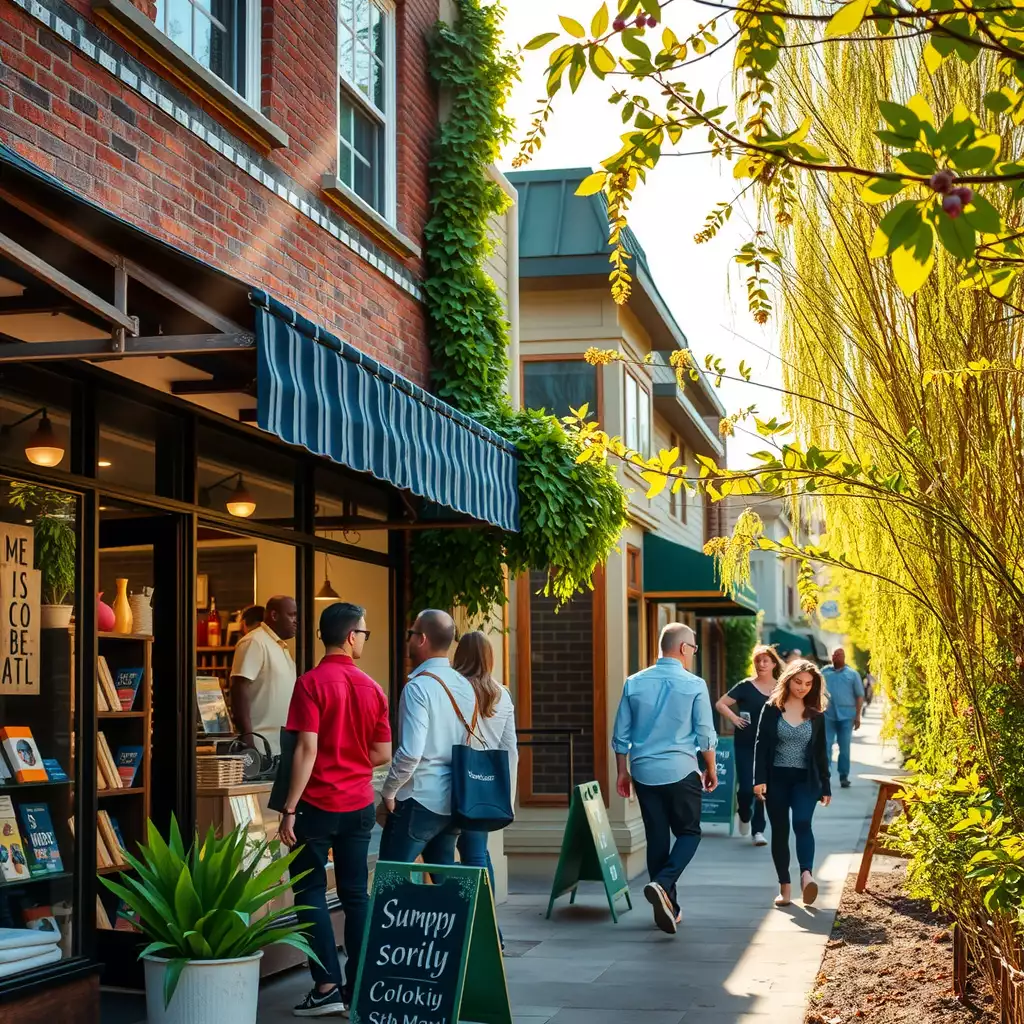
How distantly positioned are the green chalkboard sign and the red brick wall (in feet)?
10.7

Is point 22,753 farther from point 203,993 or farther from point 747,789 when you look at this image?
point 747,789

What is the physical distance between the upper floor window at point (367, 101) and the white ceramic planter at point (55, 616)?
151 inches

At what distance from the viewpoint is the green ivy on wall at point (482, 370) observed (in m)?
9.45

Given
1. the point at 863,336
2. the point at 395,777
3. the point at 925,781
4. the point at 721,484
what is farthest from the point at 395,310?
the point at 721,484

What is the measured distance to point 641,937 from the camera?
30.4 ft

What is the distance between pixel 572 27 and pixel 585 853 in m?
8.03

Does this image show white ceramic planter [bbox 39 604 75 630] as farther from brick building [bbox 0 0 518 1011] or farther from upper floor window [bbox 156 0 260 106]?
upper floor window [bbox 156 0 260 106]

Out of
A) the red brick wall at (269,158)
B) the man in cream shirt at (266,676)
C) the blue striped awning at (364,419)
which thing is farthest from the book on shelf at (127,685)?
the red brick wall at (269,158)

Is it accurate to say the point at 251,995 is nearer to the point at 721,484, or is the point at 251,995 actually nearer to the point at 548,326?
the point at 721,484

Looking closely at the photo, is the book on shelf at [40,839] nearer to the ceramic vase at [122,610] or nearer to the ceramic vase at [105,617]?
the ceramic vase at [105,617]

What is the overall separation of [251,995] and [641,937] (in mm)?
4232

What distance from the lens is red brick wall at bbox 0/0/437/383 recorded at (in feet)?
19.0

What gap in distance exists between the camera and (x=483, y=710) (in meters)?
7.78

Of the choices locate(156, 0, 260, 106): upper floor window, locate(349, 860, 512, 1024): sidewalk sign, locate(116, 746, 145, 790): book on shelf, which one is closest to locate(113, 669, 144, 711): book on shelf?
locate(116, 746, 145, 790): book on shelf
